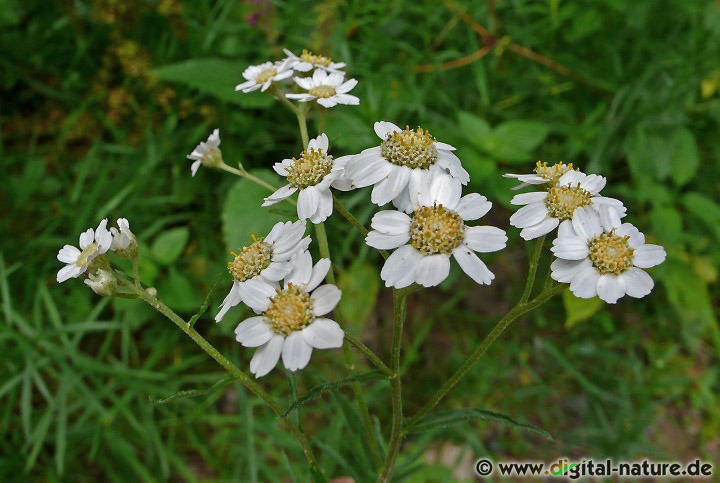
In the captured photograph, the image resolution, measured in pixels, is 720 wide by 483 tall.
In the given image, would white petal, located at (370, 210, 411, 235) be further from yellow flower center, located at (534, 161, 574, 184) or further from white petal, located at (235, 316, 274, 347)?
yellow flower center, located at (534, 161, 574, 184)

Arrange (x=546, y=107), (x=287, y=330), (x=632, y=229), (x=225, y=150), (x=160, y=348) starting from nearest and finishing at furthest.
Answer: (x=287, y=330)
(x=632, y=229)
(x=160, y=348)
(x=225, y=150)
(x=546, y=107)

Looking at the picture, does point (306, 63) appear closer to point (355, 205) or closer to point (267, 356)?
point (267, 356)

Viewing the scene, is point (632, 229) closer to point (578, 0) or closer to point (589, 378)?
point (589, 378)

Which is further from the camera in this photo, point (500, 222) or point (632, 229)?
point (500, 222)

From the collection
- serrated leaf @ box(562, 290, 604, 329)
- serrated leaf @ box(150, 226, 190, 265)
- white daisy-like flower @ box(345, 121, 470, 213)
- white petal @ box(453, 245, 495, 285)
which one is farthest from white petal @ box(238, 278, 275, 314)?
serrated leaf @ box(562, 290, 604, 329)

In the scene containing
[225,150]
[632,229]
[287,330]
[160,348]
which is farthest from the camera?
[225,150]

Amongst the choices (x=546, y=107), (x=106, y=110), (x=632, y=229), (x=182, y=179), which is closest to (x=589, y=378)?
(x=546, y=107)

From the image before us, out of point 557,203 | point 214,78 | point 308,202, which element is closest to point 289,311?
point 308,202
